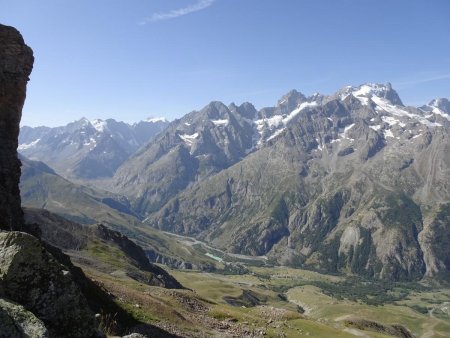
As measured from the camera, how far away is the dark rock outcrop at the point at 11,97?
48.6 meters

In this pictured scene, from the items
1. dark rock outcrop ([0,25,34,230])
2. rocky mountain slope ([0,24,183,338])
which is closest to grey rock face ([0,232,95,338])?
rocky mountain slope ([0,24,183,338])

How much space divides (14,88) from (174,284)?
121883 millimetres

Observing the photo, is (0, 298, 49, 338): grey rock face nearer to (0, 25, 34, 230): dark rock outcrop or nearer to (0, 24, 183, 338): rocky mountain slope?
(0, 24, 183, 338): rocky mountain slope

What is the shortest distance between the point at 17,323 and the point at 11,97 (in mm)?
43695

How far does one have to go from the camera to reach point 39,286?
14.7m

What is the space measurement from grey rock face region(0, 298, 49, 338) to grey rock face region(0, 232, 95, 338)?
1.47 metres

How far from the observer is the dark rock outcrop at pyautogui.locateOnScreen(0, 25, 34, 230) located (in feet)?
159

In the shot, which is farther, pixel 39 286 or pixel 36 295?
pixel 39 286

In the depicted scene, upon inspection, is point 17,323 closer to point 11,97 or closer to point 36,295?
point 36,295

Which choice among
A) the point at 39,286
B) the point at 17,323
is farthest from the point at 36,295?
the point at 17,323

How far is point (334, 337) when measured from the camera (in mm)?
70125

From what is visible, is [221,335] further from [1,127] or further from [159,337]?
[1,127]

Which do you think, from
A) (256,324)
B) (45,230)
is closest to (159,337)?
(256,324)

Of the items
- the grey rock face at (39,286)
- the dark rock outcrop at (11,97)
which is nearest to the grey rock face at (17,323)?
the grey rock face at (39,286)
